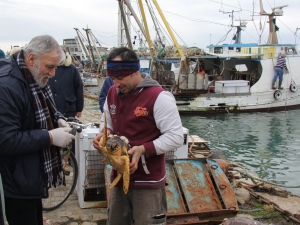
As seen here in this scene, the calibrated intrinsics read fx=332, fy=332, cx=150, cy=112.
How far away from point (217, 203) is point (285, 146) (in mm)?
10269

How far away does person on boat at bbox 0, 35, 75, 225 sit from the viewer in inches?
85.9

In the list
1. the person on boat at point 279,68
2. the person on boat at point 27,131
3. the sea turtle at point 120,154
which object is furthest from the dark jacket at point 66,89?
the person on boat at point 279,68

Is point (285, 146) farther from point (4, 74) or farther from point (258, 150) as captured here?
point (4, 74)

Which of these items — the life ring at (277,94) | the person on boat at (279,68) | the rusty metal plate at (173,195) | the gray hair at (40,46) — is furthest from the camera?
the life ring at (277,94)

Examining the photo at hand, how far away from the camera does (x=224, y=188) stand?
4.29 metres

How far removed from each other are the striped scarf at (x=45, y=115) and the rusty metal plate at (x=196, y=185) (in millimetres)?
1997

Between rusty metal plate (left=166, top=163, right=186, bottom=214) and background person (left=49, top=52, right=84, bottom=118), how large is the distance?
6.96 feet

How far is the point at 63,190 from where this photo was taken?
15.4 ft

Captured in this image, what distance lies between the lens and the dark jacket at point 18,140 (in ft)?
7.09

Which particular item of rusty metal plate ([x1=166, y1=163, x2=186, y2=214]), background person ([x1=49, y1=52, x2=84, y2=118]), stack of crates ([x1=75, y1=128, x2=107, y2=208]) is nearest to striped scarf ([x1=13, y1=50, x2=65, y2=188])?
stack of crates ([x1=75, y1=128, x2=107, y2=208])

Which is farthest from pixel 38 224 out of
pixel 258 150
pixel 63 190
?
pixel 258 150

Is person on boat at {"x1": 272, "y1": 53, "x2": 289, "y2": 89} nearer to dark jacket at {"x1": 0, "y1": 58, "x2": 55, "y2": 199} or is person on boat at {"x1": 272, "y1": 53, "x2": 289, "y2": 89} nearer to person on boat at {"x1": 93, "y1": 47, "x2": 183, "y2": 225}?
person on boat at {"x1": 93, "y1": 47, "x2": 183, "y2": 225}

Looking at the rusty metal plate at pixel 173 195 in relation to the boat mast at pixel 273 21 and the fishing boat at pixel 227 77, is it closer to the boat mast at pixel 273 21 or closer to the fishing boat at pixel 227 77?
the fishing boat at pixel 227 77

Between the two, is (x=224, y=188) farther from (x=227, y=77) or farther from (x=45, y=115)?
(x=227, y=77)
